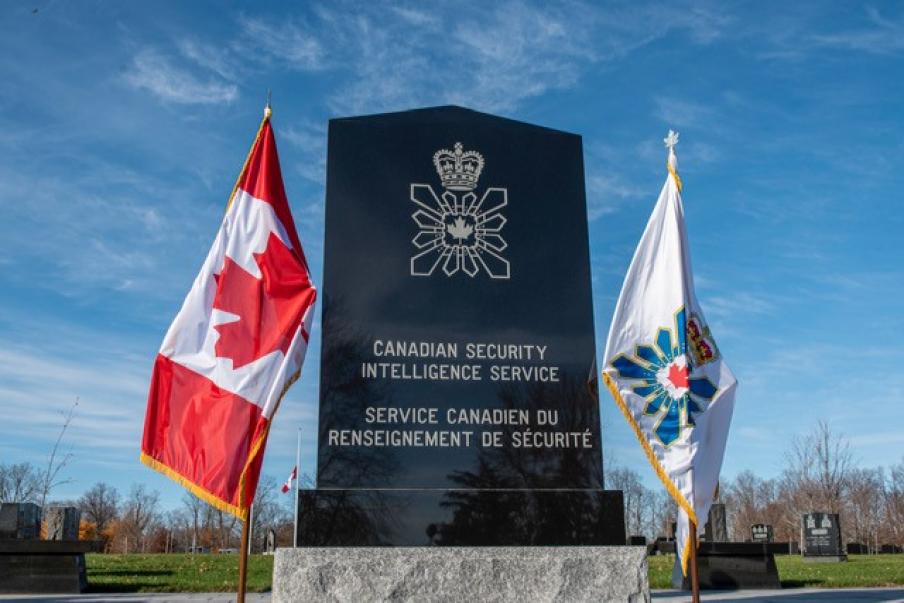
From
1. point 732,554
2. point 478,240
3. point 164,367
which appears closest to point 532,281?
point 478,240

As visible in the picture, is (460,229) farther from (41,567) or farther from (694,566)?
(41,567)

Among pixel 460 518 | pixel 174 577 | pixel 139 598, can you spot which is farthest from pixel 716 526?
pixel 139 598

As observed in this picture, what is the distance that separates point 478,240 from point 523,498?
2.42m

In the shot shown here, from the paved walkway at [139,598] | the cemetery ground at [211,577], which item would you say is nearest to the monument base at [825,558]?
the cemetery ground at [211,577]

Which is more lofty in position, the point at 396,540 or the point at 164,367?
the point at 164,367

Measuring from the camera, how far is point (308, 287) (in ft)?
25.0

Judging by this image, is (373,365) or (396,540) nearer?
(396,540)

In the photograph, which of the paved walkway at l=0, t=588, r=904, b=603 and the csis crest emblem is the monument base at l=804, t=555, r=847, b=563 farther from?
the csis crest emblem

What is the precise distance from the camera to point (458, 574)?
675cm

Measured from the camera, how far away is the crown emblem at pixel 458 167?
26.7ft

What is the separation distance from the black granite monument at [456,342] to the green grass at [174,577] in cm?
578

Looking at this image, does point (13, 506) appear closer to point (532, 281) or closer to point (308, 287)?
point (308, 287)

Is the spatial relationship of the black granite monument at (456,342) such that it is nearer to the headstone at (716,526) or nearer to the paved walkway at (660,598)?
the paved walkway at (660,598)

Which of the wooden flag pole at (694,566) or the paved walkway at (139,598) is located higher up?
the wooden flag pole at (694,566)
